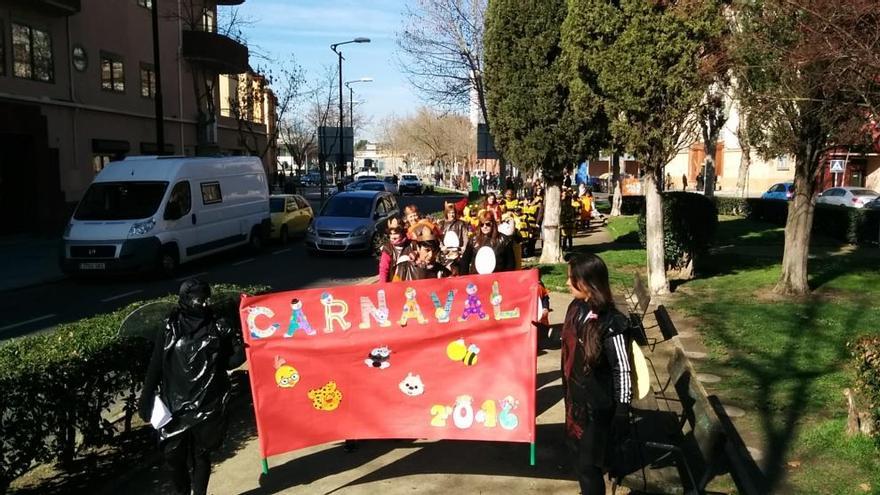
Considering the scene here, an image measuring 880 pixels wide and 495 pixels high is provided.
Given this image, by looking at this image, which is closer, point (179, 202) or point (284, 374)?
point (284, 374)

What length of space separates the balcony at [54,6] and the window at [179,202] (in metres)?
10.7

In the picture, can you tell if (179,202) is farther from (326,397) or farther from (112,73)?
(112,73)

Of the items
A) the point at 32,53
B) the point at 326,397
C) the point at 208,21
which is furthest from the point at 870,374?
the point at 208,21

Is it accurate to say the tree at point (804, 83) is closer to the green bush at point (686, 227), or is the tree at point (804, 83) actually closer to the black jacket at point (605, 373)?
the green bush at point (686, 227)

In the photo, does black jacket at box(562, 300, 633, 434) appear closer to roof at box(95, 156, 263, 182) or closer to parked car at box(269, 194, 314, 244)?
roof at box(95, 156, 263, 182)

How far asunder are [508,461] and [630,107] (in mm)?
6955

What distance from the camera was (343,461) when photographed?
546 centimetres

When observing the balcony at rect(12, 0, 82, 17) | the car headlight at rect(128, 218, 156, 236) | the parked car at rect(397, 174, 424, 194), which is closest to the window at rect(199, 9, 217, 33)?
the balcony at rect(12, 0, 82, 17)

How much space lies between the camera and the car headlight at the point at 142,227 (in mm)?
14672

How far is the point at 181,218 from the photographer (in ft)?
52.2

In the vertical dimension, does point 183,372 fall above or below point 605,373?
below

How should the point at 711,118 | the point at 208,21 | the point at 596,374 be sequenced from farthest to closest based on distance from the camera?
the point at 208,21
the point at 711,118
the point at 596,374

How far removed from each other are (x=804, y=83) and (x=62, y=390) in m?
8.99

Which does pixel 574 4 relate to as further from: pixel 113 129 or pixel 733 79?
pixel 113 129
